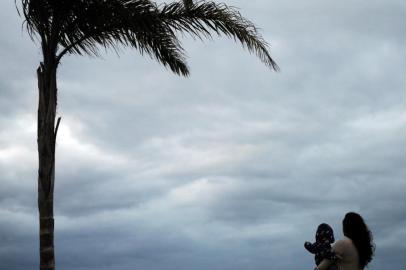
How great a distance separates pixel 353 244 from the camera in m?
6.45

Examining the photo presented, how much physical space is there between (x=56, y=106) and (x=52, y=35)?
128 cm

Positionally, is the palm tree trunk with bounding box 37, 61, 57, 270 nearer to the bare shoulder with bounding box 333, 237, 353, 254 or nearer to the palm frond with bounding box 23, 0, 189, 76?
the palm frond with bounding box 23, 0, 189, 76

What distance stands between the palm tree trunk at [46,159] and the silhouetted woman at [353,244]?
14.8 feet

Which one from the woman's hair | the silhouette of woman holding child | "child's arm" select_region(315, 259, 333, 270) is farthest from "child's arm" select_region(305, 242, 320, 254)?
the woman's hair

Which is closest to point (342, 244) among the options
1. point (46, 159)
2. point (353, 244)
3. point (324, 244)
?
point (353, 244)

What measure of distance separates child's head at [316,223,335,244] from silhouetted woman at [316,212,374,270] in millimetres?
150

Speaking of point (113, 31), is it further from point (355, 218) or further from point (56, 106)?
point (355, 218)

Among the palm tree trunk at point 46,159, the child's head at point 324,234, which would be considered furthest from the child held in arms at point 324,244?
the palm tree trunk at point 46,159

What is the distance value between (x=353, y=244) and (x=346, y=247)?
0.09 meters

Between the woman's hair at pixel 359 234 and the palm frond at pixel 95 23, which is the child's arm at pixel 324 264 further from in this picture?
the palm frond at pixel 95 23

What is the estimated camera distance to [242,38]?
413 inches

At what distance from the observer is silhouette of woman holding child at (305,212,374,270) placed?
6.34 m

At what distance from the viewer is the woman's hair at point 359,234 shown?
6.41 metres

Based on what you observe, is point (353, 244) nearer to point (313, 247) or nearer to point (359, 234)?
point (359, 234)
